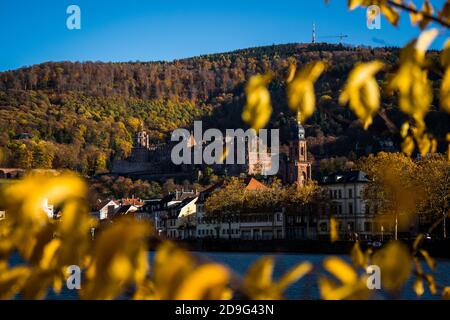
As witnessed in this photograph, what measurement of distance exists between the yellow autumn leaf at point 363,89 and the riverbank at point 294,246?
4811 cm

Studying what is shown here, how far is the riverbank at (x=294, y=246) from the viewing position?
5331cm

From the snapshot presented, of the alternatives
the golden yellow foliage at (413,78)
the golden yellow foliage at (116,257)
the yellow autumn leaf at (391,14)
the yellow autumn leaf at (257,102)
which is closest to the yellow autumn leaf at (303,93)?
the yellow autumn leaf at (257,102)

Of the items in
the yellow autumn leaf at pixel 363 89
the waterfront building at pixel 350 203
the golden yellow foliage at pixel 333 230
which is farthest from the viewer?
the waterfront building at pixel 350 203

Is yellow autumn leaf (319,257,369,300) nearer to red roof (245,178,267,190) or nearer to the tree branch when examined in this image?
the tree branch

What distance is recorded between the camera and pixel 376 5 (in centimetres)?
309

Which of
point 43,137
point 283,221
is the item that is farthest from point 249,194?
point 43,137

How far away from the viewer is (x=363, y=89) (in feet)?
8.04

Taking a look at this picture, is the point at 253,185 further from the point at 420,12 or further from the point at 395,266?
the point at 395,266

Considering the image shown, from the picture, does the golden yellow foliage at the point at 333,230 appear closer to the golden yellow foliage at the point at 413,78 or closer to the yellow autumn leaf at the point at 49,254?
the golden yellow foliage at the point at 413,78

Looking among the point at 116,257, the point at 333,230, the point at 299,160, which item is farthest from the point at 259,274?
the point at 299,160

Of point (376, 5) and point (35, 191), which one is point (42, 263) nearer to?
point (35, 191)

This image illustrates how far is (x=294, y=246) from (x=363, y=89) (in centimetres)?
6854
